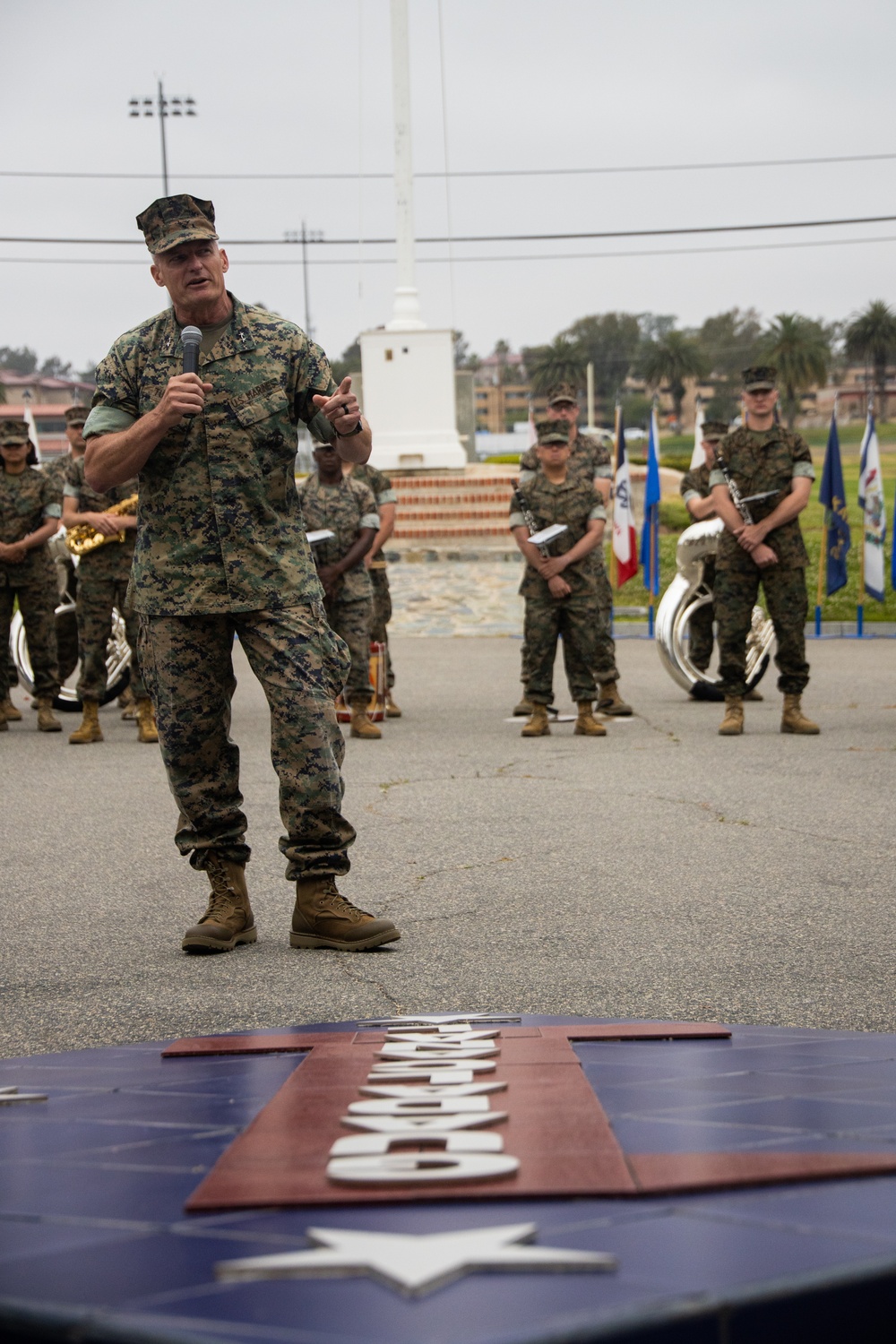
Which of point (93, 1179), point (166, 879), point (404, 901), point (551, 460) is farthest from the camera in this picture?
A: point (551, 460)

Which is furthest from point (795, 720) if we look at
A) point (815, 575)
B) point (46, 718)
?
point (815, 575)

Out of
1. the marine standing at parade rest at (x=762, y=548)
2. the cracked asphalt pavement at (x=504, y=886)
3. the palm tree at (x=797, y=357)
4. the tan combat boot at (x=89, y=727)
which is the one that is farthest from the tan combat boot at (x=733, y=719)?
the palm tree at (x=797, y=357)

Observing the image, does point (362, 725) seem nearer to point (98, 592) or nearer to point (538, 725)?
point (538, 725)

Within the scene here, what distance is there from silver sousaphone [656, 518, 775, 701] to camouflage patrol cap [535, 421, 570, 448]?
1771mm

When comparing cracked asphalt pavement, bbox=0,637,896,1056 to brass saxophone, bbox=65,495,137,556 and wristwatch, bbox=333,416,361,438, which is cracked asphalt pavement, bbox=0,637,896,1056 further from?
wristwatch, bbox=333,416,361,438

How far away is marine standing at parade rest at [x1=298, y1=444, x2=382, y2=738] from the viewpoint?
33.5 ft

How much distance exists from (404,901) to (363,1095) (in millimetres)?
3411

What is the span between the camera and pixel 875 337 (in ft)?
295

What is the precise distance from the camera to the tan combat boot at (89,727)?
33.2ft

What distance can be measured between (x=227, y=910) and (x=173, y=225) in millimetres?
2069

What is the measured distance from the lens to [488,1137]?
166 centimetres

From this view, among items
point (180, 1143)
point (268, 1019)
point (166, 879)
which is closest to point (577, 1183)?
point (180, 1143)

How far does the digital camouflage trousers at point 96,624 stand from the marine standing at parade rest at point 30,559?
1008mm

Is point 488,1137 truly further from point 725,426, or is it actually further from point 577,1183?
point 725,426
